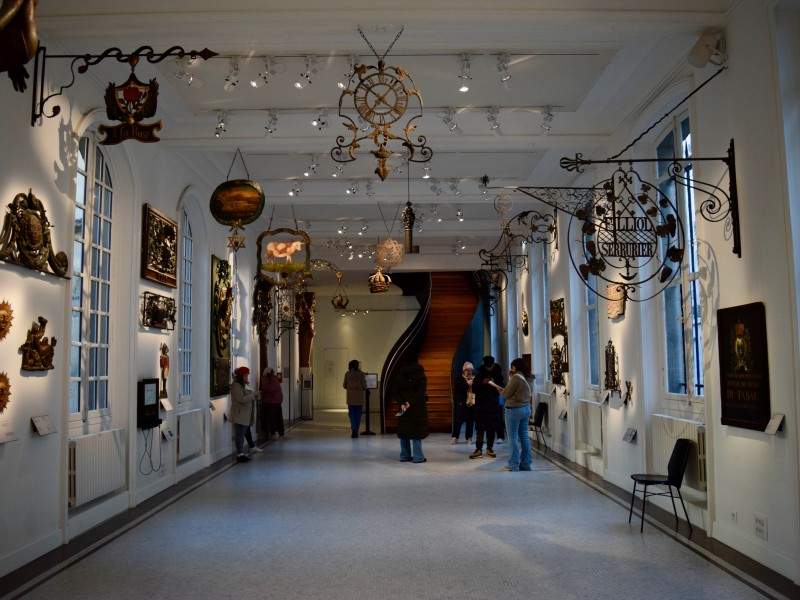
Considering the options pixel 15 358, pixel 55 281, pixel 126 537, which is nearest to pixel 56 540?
pixel 126 537

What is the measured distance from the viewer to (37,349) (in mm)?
5902

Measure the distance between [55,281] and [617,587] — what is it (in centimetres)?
505

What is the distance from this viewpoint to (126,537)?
263 inches

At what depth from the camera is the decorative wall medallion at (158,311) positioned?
28.2 ft

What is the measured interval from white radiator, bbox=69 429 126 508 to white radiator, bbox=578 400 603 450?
6149mm

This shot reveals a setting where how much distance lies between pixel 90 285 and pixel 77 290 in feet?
1.14

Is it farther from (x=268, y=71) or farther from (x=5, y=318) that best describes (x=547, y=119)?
(x=5, y=318)

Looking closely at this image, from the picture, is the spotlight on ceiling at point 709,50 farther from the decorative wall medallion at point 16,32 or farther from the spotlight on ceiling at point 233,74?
the decorative wall medallion at point 16,32

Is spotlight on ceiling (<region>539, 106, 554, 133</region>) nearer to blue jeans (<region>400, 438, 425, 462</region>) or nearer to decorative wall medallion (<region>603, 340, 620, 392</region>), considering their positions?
decorative wall medallion (<region>603, 340, 620, 392</region>)

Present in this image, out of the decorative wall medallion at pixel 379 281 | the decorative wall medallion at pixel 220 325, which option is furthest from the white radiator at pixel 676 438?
the decorative wall medallion at pixel 379 281

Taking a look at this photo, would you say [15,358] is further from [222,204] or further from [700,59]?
[700,59]

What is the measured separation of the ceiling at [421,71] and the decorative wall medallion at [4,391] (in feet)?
9.14

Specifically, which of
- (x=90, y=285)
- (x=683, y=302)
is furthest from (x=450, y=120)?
(x=90, y=285)

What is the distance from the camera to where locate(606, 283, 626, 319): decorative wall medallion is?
29.3ft
